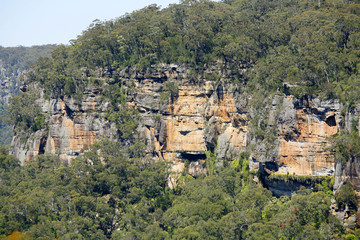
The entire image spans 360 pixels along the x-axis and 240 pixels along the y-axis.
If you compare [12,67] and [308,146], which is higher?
[12,67]

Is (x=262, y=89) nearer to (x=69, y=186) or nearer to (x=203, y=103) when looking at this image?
(x=203, y=103)

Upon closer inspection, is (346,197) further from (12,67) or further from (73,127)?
(12,67)

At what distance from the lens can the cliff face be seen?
141ft

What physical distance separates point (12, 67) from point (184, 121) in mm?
83248

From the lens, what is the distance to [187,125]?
53.2 m

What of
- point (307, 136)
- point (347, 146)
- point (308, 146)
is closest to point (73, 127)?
point (307, 136)

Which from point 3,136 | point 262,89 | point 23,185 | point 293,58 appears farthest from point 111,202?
point 3,136

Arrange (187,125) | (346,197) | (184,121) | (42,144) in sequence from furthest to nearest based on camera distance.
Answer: (42,144), (184,121), (187,125), (346,197)

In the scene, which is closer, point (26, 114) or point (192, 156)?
point (192, 156)

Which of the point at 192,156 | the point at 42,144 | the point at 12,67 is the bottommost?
the point at 42,144

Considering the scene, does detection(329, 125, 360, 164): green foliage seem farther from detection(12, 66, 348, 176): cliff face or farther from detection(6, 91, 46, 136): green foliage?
detection(6, 91, 46, 136): green foliage

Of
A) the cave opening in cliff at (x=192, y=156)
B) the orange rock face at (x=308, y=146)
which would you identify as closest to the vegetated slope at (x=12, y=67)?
the cave opening in cliff at (x=192, y=156)

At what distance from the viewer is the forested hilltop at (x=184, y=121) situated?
4047cm

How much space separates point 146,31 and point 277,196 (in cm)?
2483
